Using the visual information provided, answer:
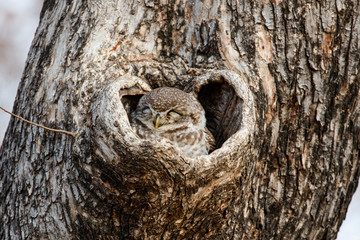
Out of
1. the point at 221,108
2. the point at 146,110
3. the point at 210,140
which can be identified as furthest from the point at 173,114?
the point at 221,108

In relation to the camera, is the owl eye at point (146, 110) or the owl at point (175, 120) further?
the owl eye at point (146, 110)

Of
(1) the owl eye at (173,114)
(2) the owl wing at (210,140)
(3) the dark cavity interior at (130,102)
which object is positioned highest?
(3) the dark cavity interior at (130,102)

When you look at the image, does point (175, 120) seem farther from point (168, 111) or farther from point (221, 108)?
point (221, 108)

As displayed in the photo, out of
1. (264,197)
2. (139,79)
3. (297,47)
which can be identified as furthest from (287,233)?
(139,79)

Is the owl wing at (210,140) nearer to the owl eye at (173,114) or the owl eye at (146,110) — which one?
the owl eye at (173,114)

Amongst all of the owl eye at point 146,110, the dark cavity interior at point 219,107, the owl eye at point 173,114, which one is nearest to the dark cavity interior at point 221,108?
the dark cavity interior at point 219,107

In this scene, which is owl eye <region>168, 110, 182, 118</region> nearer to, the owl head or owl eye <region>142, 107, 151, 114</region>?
the owl head

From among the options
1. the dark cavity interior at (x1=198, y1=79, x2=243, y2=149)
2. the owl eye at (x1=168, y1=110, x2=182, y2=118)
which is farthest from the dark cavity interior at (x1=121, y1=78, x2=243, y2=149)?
the owl eye at (x1=168, y1=110, x2=182, y2=118)
